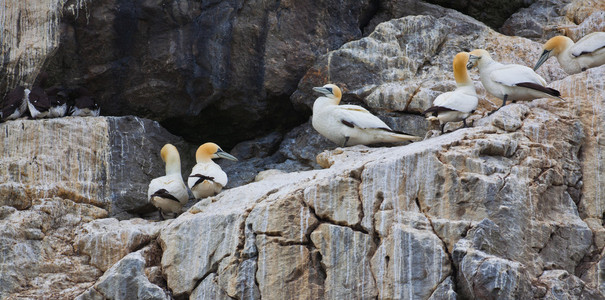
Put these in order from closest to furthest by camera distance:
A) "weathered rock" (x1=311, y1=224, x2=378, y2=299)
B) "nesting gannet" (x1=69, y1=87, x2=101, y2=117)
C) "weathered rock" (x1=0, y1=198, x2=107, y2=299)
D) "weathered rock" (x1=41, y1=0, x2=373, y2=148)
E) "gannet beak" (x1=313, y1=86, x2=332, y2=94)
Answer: "weathered rock" (x1=311, y1=224, x2=378, y2=299) → "weathered rock" (x1=0, y1=198, x2=107, y2=299) → "gannet beak" (x1=313, y1=86, x2=332, y2=94) → "nesting gannet" (x1=69, y1=87, x2=101, y2=117) → "weathered rock" (x1=41, y1=0, x2=373, y2=148)

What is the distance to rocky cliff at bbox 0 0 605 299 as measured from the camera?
8.04m

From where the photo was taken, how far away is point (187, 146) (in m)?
12.1

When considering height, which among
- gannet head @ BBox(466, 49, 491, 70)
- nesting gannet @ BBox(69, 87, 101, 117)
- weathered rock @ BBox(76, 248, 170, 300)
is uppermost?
gannet head @ BBox(466, 49, 491, 70)

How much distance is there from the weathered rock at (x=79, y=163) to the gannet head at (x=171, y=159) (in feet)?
1.38

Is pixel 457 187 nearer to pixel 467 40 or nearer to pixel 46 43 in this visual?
pixel 467 40

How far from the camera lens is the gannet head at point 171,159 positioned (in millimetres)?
10492

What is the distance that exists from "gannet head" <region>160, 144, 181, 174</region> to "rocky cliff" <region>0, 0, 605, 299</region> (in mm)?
429

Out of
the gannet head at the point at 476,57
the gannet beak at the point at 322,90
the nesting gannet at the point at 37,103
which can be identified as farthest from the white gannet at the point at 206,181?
the gannet head at the point at 476,57

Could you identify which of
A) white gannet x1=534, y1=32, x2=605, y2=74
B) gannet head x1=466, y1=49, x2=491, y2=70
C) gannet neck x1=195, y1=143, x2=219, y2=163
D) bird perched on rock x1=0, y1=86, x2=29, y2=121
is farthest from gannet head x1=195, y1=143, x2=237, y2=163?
white gannet x1=534, y1=32, x2=605, y2=74

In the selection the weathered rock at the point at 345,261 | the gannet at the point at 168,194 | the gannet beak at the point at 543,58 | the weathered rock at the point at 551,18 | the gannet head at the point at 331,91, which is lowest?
the weathered rock at the point at 345,261

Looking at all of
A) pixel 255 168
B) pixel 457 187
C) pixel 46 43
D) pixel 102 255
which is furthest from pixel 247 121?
pixel 457 187

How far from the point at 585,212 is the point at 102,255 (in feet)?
15.6

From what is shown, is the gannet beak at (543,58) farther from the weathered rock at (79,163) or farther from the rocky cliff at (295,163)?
the weathered rock at (79,163)

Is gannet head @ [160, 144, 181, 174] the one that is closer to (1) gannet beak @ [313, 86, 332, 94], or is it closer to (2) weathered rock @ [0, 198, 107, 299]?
(2) weathered rock @ [0, 198, 107, 299]
